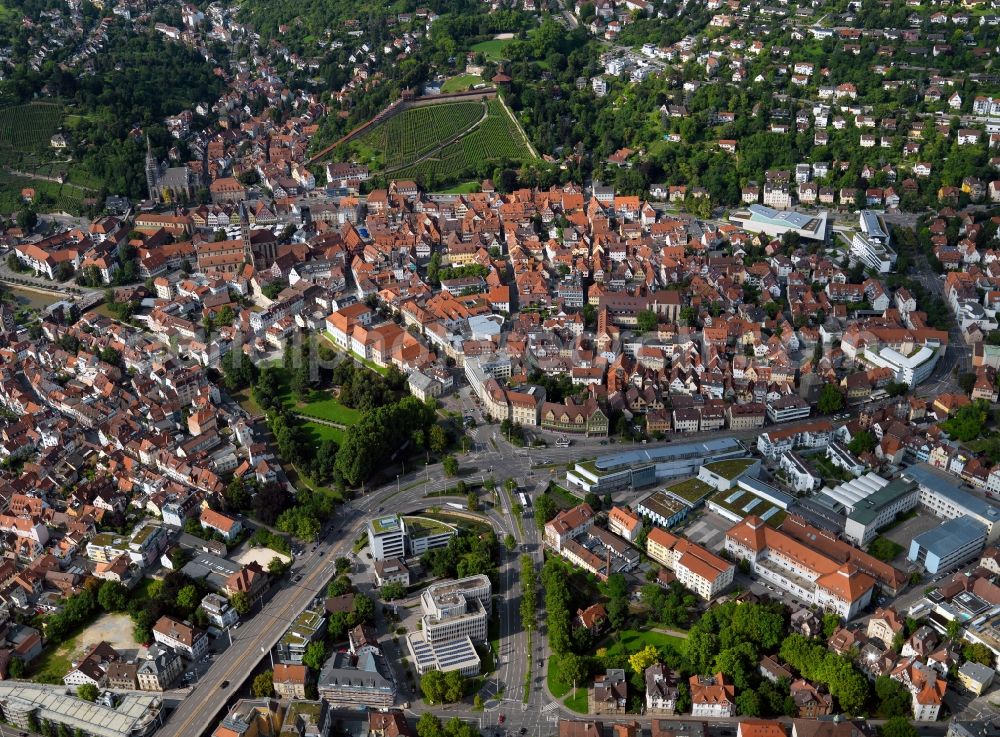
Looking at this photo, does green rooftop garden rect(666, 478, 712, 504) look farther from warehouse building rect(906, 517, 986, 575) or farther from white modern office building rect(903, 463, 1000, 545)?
white modern office building rect(903, 463, 1000, 545)

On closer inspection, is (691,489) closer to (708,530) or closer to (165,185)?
(708,530)

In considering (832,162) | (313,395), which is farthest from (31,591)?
(832,162)

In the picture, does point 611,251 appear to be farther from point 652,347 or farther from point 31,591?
point 31,591

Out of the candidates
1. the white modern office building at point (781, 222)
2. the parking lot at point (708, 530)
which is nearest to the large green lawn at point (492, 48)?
the white modern office building at point (781, 222)

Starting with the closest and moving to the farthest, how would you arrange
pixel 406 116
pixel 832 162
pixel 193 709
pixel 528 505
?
pixel 193 709 < pixel 528 505 < pixel 832 162 < pixel 406 116

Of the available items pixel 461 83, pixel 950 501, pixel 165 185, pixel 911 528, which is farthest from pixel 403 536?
pixel 461 83

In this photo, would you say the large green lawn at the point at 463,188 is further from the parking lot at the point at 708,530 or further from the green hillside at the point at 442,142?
the parking lot at the point at 708,530

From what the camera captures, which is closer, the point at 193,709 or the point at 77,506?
the point at 193,709

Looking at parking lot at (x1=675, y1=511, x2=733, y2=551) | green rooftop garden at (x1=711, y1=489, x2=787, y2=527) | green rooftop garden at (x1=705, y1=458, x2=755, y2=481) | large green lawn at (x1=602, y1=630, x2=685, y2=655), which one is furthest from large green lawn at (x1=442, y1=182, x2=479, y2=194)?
large green lawn at (x1=602, y1=630, x2=685, y2=655)

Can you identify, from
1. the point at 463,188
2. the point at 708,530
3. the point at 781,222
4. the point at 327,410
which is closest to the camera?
the point at 708,530

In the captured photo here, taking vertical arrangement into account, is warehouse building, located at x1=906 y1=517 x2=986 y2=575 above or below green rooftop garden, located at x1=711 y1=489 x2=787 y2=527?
below

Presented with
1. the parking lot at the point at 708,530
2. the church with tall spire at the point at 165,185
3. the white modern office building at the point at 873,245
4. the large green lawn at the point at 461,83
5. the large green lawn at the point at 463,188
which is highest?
the large green lawn at the point at 461,83
